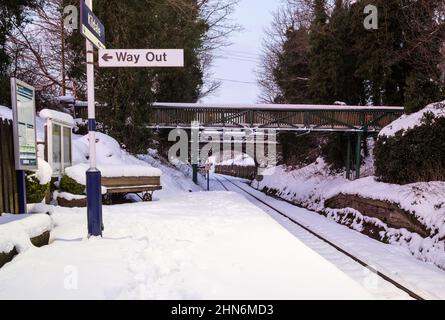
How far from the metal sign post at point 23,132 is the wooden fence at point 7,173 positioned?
0.34 feet

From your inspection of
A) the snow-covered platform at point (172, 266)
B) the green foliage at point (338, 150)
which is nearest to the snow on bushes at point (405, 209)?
the snow-covered platform at point (172, 266)

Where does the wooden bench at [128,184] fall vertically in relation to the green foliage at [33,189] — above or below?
below

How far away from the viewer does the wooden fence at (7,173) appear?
6656mm

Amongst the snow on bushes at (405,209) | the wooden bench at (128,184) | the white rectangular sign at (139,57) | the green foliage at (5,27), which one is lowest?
the snow on bushes at (405,209)

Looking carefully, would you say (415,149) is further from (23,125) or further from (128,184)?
(23,125)

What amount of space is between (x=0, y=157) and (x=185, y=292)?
14.2ft

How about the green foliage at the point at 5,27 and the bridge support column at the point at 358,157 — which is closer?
the green foliage at the point at 5,27

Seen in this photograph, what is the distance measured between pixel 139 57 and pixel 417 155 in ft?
32.2

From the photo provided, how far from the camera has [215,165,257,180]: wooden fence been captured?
57981 millimetres

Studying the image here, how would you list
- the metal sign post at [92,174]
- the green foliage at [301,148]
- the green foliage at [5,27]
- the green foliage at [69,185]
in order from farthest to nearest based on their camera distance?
the green foliage at [301,148] → the green foliage at [5,27] → the green foliage at [69,185] → the metal sign post at [92,174]

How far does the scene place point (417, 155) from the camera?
504 inches

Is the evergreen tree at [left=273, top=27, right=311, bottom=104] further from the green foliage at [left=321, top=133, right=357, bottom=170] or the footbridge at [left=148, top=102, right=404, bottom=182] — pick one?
the footbridge at [left=148, top=102, right=404, bottom=182]

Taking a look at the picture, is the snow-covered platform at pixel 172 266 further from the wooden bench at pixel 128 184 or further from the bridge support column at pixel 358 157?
the bridge support column at pixel 358 157

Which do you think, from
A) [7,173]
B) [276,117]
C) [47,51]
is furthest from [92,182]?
[47,51]
